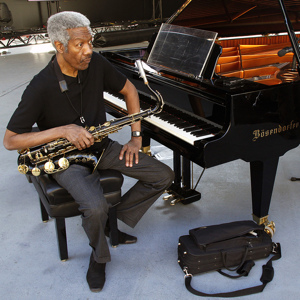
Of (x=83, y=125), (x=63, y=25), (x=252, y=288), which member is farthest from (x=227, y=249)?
(x=63, y=25)

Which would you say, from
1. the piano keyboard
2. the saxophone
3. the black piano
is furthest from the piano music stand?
the saxophone

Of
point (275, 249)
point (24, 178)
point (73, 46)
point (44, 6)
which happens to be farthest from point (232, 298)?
point (44, 6)

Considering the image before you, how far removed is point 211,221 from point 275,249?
515 mm

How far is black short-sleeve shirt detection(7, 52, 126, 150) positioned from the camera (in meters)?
2.03

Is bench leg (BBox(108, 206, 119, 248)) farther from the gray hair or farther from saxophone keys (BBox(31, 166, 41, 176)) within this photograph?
the gray hair

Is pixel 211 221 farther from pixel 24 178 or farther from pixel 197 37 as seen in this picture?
pixel 24 178

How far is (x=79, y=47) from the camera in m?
2.01

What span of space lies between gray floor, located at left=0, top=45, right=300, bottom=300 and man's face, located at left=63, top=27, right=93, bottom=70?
3.87ft

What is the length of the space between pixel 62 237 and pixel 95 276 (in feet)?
1.04

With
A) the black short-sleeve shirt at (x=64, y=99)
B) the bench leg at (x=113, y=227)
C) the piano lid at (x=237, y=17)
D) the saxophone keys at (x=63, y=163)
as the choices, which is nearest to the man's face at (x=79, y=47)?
the black short-sleeve shirt at (x=64, y=99)

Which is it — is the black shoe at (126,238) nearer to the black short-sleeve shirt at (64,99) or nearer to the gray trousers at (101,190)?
the gray trousers at (101,190)

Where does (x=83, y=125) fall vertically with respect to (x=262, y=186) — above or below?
above

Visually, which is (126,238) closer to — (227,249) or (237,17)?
(227,249)

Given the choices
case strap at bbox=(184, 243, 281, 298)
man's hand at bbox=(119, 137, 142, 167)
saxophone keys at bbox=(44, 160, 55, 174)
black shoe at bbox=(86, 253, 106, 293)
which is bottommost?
case strap at bbox=(184, 243, 281, 298)
